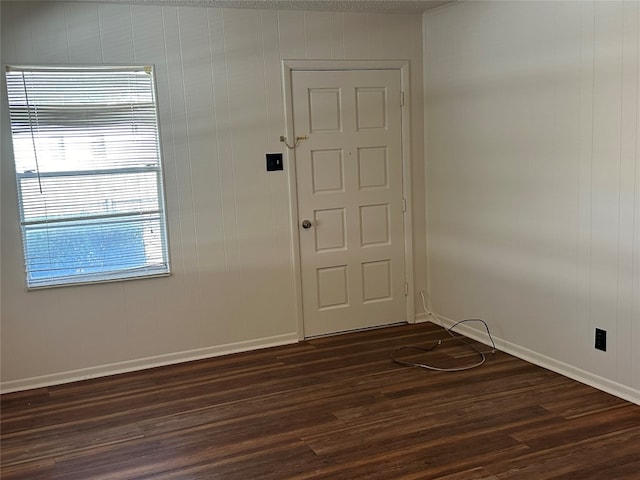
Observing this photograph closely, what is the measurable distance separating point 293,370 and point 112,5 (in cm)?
257

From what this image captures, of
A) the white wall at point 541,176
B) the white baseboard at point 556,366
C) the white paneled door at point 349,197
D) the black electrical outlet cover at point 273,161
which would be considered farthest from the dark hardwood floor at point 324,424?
the black electrical outlet cover at point 273,161

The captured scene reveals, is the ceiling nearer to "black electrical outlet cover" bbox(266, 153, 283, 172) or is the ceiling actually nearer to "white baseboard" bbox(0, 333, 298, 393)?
"black electrical outlet cover" bbox(266, 153, 283, 172)

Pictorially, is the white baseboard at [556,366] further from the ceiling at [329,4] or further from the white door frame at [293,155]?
the ceiling at [329,4]

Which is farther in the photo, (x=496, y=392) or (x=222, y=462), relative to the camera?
(x=496, y=392)

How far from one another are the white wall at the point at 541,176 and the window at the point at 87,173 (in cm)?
208

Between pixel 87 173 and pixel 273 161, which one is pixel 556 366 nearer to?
pixel 273 161

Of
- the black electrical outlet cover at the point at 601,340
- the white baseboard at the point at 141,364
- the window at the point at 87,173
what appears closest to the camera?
the black electrical outlet cover at the point at 601,340

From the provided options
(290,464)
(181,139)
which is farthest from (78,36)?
(290,464)

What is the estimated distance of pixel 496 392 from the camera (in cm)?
371

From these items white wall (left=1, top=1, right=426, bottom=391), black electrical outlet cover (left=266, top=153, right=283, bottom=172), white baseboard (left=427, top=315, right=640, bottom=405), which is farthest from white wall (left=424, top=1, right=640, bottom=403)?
black electrical outlet cover (left=266, top=153, right=283, bottom=172)

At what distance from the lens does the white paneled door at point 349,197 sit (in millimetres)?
4715

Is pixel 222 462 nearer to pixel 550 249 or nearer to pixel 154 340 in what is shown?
pixel 154 340

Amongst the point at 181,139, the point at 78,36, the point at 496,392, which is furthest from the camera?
the point at 181,139

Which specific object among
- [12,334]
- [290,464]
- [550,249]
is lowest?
[290,464]
